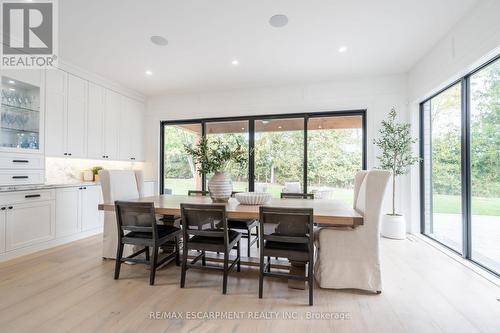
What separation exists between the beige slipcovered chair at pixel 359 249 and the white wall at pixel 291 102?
8.24 ft

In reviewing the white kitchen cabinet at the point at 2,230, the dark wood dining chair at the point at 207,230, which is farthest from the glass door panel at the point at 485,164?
the white kitchen cabinet at the point at 2,230

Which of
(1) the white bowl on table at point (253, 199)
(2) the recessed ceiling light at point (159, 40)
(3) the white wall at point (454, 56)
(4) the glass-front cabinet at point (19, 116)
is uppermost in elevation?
(2) the recessed ceiling light at point (159, 40)

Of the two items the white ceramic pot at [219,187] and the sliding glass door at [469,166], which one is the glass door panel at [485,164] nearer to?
the sliding glass door at [469,166]

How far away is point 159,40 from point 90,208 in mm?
2954

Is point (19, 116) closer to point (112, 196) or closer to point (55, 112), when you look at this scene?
point (55, 112)

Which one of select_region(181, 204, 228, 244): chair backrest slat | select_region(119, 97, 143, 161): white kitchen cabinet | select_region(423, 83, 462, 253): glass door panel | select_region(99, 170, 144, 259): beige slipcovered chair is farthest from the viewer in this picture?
select_region(119, 97, 143, 161): white kitchen cabinet

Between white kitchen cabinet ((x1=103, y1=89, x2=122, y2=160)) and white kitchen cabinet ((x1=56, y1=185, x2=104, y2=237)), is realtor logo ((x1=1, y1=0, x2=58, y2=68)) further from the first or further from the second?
white kitchen cabinet ((x1=56, y1=185, x2=104, y2=237))

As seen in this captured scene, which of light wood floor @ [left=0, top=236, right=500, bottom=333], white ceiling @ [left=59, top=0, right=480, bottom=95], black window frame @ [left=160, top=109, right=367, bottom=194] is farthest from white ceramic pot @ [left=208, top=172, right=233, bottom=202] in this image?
white ceiling @ [left=59, top=0, right=480, bottom=95]

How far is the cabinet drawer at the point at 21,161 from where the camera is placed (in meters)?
3.09

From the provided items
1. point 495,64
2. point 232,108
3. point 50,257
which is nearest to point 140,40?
point 232,108

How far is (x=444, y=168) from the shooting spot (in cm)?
354

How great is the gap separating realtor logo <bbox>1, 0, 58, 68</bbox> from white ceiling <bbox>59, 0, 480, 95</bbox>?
0.44ft

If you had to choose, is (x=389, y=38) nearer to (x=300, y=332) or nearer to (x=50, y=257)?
(x=300, y=332)

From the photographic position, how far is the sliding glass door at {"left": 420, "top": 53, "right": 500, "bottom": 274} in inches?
103
